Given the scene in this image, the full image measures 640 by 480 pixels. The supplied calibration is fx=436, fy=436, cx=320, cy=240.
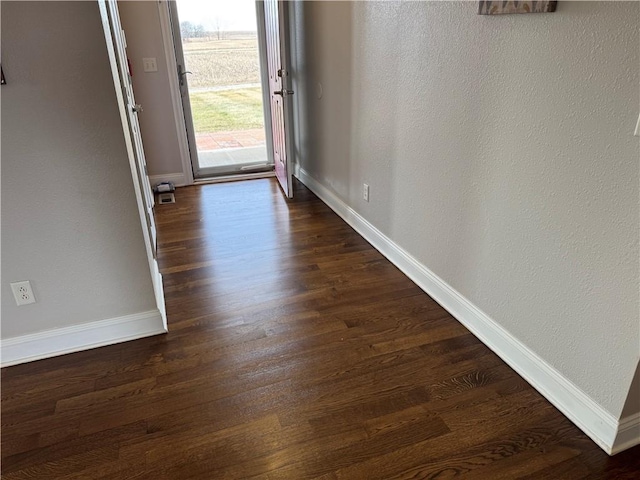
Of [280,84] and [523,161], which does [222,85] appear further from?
[523,161]

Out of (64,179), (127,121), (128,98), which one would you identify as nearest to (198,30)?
(128,98)

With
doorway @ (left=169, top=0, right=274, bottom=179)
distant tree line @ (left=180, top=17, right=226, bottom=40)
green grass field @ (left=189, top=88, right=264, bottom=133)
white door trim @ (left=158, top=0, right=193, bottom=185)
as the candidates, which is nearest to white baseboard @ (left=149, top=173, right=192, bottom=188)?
white door trim @ (left=158, top=0, right=193, bottom=185)

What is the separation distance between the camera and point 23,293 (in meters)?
1.82

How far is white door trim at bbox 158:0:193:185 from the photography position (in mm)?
3738

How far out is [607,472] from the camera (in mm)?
1389

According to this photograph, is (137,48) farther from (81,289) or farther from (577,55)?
(577,55)

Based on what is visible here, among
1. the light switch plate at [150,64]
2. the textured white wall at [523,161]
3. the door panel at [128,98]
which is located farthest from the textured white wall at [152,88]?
the textured white wall at [523,161]

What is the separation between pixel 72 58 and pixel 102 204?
55 centimetres

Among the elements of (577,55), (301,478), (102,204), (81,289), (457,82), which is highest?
(577,55)

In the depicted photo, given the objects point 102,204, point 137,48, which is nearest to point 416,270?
point 102,204

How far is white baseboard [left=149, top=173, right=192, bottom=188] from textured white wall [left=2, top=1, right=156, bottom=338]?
243cm

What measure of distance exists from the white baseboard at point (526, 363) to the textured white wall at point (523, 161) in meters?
0.04

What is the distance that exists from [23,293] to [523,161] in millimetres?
2067

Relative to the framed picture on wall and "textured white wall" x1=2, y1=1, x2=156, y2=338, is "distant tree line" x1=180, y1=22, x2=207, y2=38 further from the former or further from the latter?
the framed picture on wall
